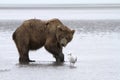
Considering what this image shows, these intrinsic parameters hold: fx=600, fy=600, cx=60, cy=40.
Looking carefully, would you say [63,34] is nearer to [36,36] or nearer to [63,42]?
[63,42]

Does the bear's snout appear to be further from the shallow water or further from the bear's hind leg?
the shallow water

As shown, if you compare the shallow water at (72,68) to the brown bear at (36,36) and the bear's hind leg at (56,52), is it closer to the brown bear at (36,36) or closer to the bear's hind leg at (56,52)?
the bear's hind leg at (56,52)

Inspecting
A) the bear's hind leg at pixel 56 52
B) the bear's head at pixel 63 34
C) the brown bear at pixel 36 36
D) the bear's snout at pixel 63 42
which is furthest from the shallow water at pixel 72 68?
the bear's head at pixel 63 34

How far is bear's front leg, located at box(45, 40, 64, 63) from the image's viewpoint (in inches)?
600

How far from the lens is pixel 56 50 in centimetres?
1533

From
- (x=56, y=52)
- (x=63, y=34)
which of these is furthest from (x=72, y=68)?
(x=63, y=34)

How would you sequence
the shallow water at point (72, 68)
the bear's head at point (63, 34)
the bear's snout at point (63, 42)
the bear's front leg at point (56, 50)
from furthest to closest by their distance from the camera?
the bear's front leg at point (56, 50) < the bear's head at point (63, 34) < the bear's snout at point (63, 42) < the shallow water at point (72, 68)

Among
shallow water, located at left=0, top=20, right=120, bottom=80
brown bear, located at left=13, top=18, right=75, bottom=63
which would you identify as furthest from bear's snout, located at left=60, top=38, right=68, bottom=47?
shallow water, located at left=0, top=20, right=120, bottom=80

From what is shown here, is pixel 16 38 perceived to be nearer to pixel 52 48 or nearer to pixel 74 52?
pixel 52 48

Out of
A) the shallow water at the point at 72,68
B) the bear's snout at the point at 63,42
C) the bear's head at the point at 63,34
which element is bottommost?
the shallow water at the point at 72,68

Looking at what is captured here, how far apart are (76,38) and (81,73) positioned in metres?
9.28

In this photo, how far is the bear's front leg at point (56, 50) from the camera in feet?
50.0

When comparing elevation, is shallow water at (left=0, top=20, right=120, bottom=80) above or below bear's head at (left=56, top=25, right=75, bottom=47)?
below

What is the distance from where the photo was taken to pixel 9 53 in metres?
17.6
